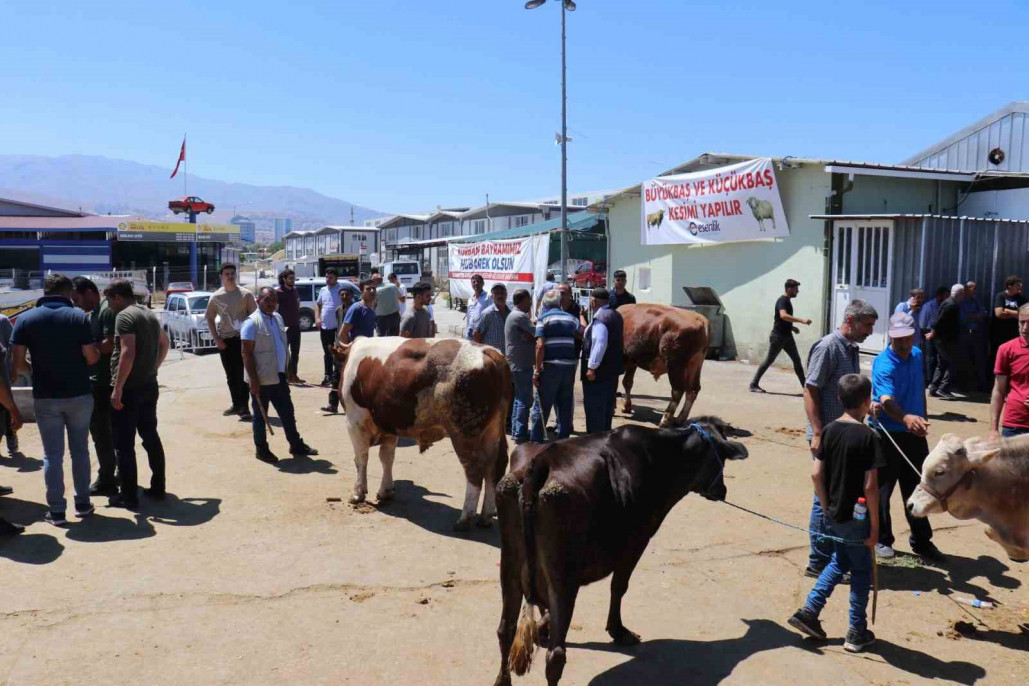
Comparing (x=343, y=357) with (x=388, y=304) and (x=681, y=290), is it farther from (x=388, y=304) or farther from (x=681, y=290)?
(x=681, y=290)

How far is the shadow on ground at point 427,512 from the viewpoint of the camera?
6.47m

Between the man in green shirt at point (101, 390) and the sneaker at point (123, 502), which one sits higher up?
the man in green shirt at point (101, 390)

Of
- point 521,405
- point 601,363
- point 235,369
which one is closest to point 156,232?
point 235,369

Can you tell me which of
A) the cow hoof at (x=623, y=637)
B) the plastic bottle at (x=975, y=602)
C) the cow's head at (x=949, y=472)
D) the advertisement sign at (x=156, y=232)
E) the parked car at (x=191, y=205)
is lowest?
the plastic bottle at (x=975, y=602)

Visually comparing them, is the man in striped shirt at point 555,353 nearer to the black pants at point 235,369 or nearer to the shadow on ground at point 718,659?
the shadow on ground at point 718,659

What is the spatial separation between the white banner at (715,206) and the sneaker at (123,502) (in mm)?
12962

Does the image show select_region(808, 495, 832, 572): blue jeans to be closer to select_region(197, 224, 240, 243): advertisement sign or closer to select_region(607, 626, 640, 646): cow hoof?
select_region(607, 626, 640, 646): cow hoof

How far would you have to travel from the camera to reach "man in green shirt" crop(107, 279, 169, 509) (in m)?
6.87

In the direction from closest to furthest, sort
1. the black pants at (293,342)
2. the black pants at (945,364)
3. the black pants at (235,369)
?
the black pants at (235,369) < the black pants at (945,364) < the black pants at (293,342)

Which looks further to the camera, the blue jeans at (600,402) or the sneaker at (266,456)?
the sneaker at (266,456)

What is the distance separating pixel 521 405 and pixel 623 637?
4.80 m

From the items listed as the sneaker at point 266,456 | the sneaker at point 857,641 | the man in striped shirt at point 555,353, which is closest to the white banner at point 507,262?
the man in striped shirt at point 555,353

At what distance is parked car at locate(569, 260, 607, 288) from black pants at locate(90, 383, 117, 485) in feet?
73.5

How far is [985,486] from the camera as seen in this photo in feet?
15.4
